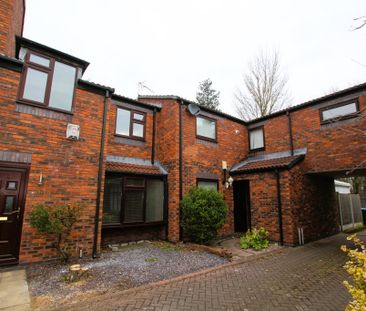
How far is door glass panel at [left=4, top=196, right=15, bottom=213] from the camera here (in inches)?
213

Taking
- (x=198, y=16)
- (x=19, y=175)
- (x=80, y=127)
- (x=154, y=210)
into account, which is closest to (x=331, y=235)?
(x=154, y=210)

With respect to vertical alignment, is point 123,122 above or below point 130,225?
above

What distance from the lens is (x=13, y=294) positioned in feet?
13.2

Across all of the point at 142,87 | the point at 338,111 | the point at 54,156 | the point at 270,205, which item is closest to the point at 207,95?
the point at 142,87

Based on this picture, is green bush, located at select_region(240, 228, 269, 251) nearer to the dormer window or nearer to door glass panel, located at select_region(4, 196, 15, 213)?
the dormer window

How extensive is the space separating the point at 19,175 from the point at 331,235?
515 inches

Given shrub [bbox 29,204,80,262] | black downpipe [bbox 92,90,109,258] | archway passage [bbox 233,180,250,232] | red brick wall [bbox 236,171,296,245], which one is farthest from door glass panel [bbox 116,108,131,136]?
archway passage [bbox 233,180,250,232]

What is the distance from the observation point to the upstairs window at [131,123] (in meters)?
9.05

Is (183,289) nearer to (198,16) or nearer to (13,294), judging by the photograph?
(13,294)

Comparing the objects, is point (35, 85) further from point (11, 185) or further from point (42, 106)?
point (11, 185)

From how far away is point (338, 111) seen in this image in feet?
28.9

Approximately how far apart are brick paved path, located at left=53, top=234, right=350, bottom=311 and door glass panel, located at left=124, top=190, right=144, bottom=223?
375 centimetres

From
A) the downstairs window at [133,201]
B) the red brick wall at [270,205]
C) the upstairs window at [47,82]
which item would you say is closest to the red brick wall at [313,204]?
the red brick wall at [270,205]

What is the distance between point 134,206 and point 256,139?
7.68 m
